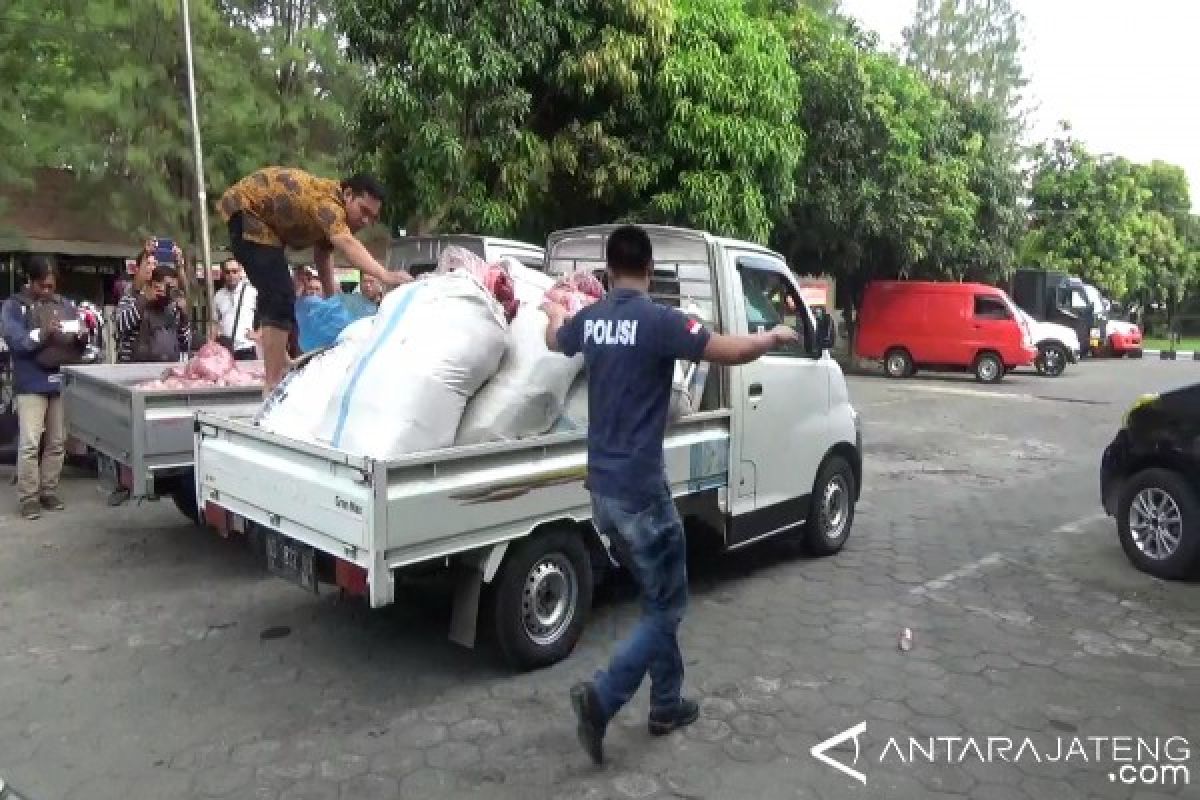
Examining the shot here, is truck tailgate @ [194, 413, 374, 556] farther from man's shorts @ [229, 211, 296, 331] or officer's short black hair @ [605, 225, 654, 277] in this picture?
officer's short black hair @ [605, 225, 654, 277]

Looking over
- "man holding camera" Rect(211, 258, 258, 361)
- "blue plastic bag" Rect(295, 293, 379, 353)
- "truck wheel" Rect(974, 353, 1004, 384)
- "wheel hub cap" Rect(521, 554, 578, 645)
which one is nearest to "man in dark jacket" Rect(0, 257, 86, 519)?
"man holding camera" Rect(211, 258, 258, 361)

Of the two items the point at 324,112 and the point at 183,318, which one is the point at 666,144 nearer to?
the point at 183,318

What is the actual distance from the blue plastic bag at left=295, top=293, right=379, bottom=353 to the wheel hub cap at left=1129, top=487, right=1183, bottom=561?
4734 mm

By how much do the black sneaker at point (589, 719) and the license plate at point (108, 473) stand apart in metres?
3.51

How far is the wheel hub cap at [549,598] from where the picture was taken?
13.8 feet

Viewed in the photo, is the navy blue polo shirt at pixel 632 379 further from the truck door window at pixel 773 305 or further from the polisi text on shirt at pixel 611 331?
the truck door window at pixel 773 305

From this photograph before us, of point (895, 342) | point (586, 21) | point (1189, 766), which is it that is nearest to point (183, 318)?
point (586, 21)

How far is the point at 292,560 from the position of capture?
159 inches

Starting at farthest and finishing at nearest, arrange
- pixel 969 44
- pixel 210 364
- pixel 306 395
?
pixel 969 44
pixel 210 364
pixel 306 395

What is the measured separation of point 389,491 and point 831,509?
3.54 m

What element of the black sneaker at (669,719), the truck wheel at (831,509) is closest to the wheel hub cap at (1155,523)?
the truck wheel at (831,509)

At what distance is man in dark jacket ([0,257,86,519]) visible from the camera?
670 cm

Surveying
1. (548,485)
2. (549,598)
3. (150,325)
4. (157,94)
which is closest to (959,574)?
(549,598)

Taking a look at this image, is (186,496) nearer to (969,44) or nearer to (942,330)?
(942,330)
